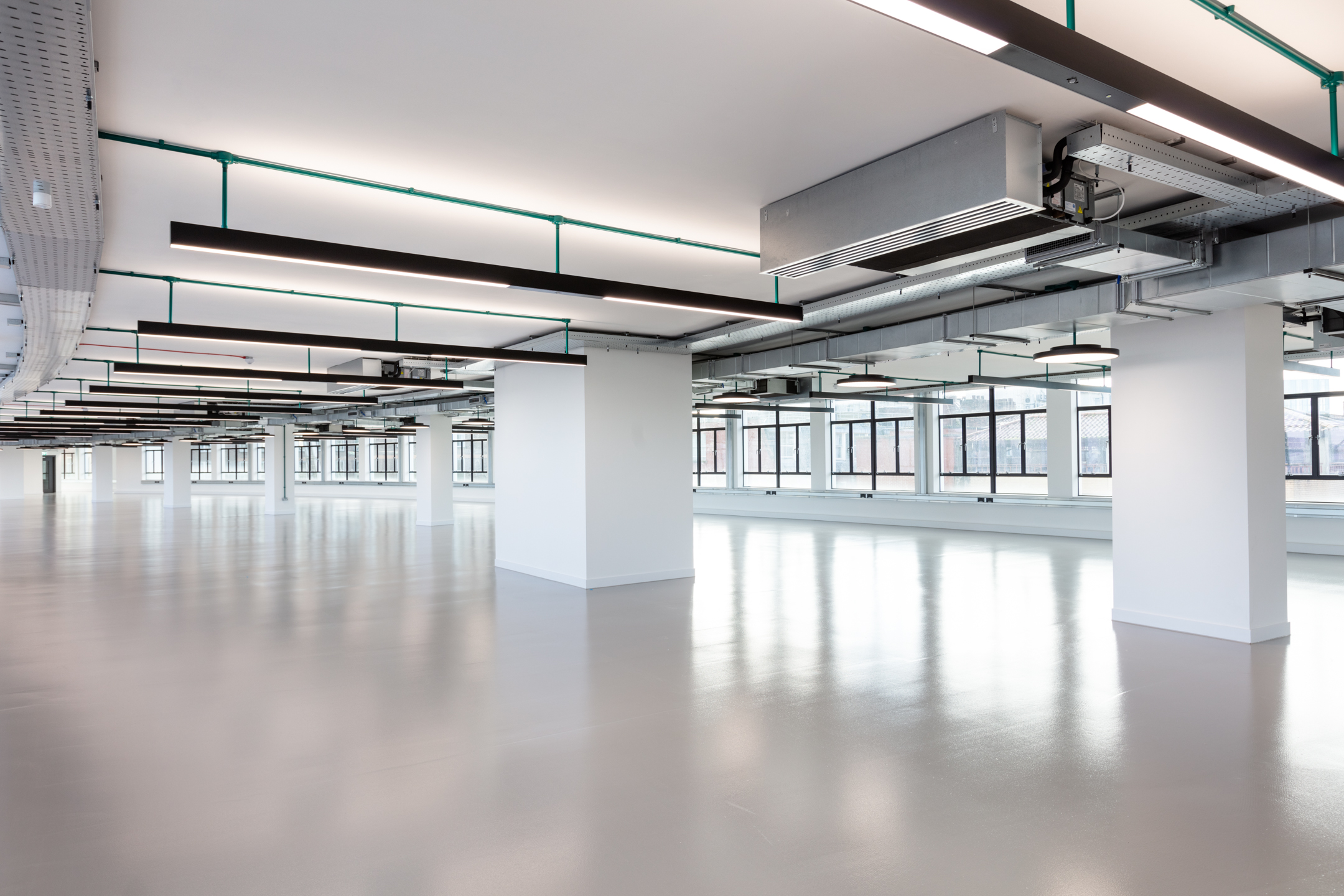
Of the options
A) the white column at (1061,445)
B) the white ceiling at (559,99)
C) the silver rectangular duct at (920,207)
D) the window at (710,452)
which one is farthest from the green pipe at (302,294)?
the window at (710,452)

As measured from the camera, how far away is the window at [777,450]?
22.8 meters

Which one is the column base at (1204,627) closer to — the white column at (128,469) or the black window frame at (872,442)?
the black window frame at (872,442)

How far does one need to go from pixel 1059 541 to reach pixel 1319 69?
1241cm

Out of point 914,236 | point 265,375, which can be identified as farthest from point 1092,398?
point 265,375

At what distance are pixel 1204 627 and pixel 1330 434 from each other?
9.98 metres

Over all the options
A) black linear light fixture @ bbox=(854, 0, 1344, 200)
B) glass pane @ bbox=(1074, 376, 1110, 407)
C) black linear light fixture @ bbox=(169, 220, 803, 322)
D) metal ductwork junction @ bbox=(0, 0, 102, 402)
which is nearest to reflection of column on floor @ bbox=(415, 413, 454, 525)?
metal ductwork junction @ bbox=(0, 0, 102, 402)

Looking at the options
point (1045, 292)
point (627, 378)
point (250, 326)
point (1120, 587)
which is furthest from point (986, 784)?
point (250, 326)

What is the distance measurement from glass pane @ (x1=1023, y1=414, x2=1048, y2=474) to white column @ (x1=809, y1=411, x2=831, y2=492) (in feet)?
16.7

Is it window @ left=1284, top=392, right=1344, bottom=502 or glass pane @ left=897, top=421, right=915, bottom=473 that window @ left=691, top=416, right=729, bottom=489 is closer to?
glass pane @ left=897, top=421, right=915, bottom=473

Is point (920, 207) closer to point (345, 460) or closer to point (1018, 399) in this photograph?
point (1018, 399)

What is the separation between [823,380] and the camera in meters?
17.7

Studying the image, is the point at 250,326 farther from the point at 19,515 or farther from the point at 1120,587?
the point at 19,515

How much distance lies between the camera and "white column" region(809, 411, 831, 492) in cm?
2136

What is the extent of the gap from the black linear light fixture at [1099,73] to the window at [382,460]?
1301 inches
